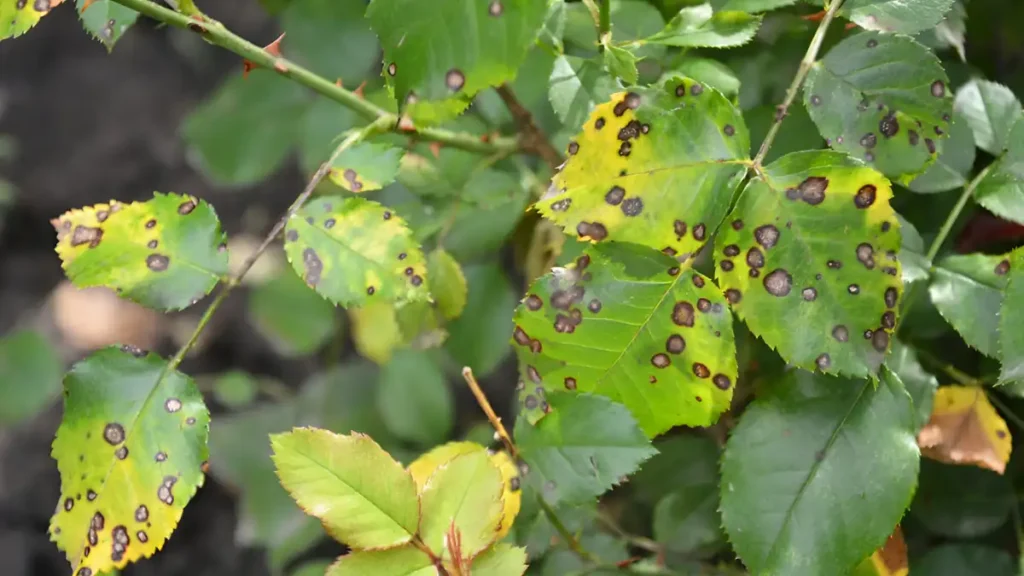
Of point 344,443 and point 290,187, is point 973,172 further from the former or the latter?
point 290,187

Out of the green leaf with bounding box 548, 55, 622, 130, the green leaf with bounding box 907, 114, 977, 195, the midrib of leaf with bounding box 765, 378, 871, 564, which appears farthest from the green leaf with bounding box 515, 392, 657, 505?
the green leaf with bounding box 907, 114, 977, 195

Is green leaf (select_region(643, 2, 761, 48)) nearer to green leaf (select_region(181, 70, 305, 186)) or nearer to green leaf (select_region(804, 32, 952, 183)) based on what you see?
green leaf (select_region(804, 32, 952, 183))

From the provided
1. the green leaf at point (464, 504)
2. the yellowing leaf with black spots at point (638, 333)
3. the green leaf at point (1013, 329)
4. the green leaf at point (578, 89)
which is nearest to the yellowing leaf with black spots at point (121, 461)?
Result: the green leaf at point (464, 504)

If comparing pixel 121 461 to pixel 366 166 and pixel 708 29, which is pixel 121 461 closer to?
pixel 366 166

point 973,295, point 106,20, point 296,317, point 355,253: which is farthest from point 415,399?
point 973,295

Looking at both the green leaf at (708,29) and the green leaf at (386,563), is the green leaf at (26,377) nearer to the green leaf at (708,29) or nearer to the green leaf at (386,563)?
the green leaf at (386,563)
